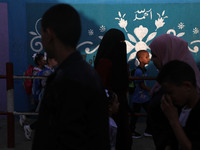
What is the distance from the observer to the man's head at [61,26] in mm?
1548

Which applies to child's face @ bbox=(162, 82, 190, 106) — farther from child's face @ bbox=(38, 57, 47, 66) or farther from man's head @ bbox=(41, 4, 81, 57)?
child's face @ bbox=(38, 57, 47, 66)

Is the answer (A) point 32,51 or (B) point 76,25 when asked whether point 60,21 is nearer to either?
(B) point 76,25

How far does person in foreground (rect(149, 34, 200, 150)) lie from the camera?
80.2 inches

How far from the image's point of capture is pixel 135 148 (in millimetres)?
4523

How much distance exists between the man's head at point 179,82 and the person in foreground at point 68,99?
50 centimetres

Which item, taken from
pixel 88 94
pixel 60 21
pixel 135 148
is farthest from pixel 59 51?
pixel 135 148

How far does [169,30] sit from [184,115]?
440 centimetres

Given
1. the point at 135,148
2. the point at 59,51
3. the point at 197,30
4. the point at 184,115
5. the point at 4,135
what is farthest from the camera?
the point at 197,30

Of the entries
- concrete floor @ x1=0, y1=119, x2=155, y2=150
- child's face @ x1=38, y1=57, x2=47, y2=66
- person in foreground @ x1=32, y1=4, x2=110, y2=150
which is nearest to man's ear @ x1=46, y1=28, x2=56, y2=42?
person in foreground @ x1=32, y1=4, x2=110, y2=150

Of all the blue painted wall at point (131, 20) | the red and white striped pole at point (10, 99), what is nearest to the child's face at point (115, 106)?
the red and white striped pole at point (10, 99)

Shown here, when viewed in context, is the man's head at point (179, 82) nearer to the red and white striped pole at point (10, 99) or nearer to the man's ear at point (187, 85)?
the man's ear at point (187, 85)

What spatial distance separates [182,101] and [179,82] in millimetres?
117

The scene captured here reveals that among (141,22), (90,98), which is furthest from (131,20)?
(90,98)

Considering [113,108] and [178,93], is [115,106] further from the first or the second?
[178,93]
